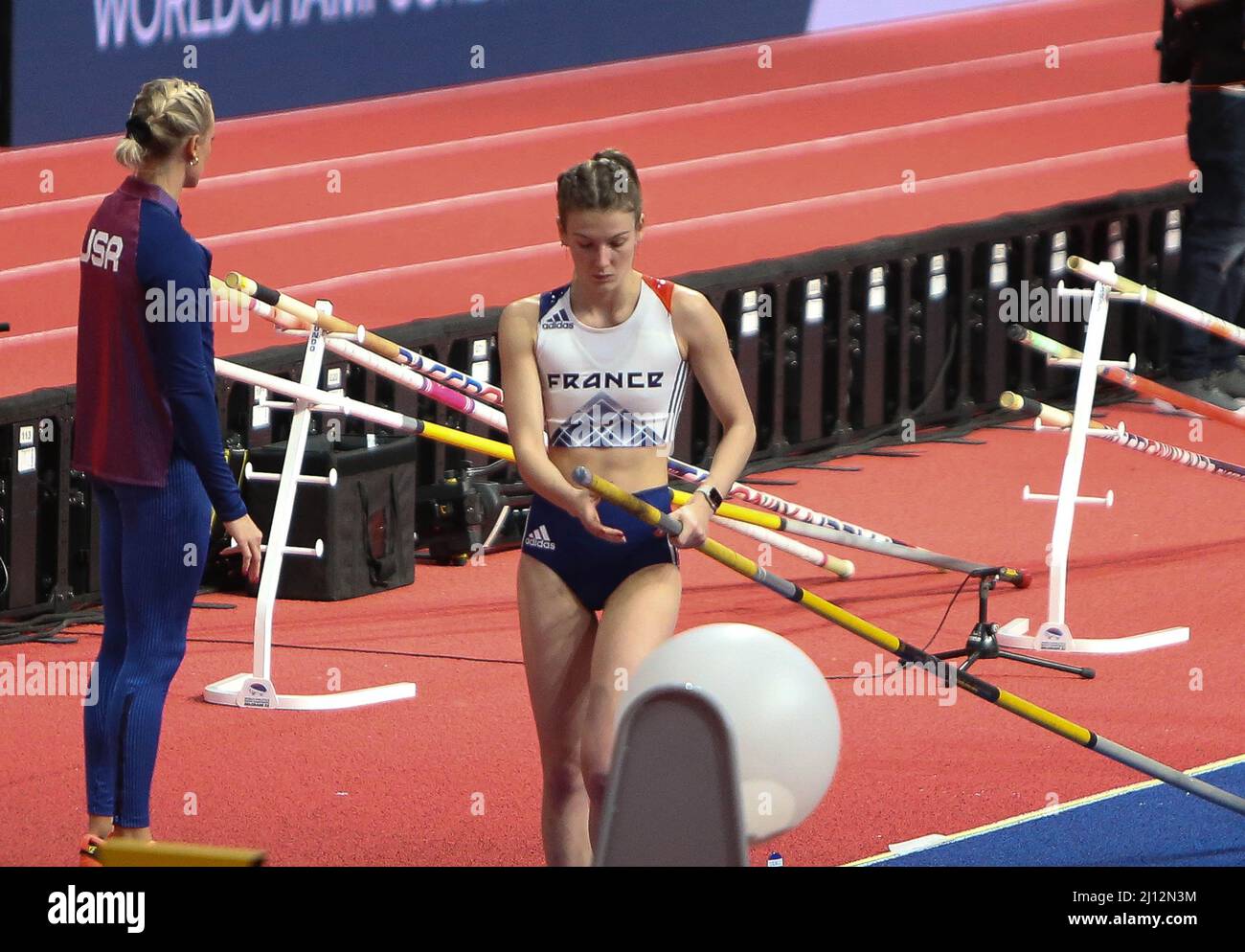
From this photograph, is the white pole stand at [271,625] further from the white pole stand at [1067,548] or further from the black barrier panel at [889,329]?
the white pole stand at [1067,548]

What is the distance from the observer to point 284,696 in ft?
22.3

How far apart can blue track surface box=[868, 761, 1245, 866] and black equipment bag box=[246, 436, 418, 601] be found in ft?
10.4

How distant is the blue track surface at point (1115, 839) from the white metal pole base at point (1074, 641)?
1458 mm

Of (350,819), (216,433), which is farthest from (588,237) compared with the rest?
(350,819)

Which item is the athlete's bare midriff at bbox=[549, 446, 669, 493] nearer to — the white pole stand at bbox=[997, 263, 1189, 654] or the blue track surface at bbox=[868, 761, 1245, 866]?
the blue track surface at bbox=[868, 761, 1245, 866]

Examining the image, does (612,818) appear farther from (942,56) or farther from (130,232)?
(942,56)

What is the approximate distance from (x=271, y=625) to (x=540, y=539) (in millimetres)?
2532

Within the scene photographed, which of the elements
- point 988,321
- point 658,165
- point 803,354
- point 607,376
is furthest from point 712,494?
point 658,165

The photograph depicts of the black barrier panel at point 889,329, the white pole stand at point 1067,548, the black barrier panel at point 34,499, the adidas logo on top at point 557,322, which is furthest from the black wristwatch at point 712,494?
the black barrier panel at point 889,329

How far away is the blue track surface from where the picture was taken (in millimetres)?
5336

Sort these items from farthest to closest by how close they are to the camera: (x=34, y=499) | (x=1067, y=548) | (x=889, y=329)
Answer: (x=889, y=329) → (x=34, y=499) → (x=1067, y=548)

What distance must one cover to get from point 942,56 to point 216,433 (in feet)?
41.7

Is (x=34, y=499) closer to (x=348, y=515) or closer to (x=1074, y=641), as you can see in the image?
(x=348, y=515)

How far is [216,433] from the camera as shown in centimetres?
475
